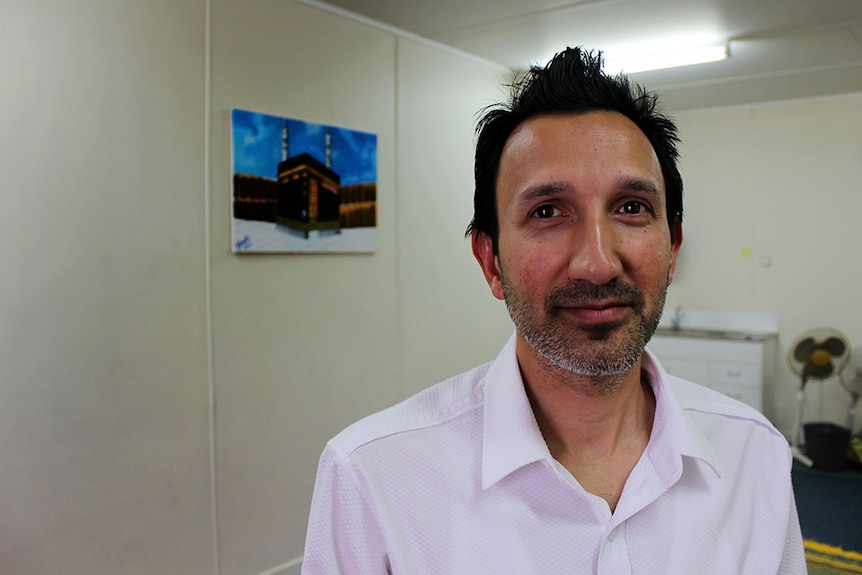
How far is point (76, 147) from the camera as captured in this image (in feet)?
7.77

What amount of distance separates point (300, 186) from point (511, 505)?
2.29 metres

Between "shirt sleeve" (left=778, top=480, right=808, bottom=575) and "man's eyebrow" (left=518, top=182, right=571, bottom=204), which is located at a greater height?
"man's eyebrow" (left=518, top=182, right=571, bottom=204)

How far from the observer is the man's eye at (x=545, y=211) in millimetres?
1057

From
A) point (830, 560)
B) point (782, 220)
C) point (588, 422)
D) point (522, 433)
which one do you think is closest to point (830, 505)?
point (830, 560)

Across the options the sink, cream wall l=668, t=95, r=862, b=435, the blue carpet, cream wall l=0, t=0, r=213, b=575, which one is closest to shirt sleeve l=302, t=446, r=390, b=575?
cream wall l=0, t=0, r=213, b=575

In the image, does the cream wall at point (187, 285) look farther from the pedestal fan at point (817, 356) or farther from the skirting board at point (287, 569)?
the pedestal fan at point (817, 356)

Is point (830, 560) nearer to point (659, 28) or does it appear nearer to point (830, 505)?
point (830, 505)

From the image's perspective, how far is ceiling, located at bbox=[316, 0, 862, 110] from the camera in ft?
10.8

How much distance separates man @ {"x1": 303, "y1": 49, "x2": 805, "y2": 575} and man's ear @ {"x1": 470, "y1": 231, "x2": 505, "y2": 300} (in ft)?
0.04

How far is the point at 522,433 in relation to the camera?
107 centimetres

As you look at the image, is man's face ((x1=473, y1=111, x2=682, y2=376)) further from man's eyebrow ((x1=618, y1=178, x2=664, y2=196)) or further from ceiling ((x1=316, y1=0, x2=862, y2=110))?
ceiling ((x1=316, y1=0, x2=862, y2=110))

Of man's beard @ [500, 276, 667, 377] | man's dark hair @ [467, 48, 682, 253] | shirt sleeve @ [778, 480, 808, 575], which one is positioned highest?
man's dark hair @ [467, 48, 682, 253]

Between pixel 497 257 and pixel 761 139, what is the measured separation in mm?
5206

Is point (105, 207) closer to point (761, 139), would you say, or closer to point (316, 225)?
point (316, 225)
